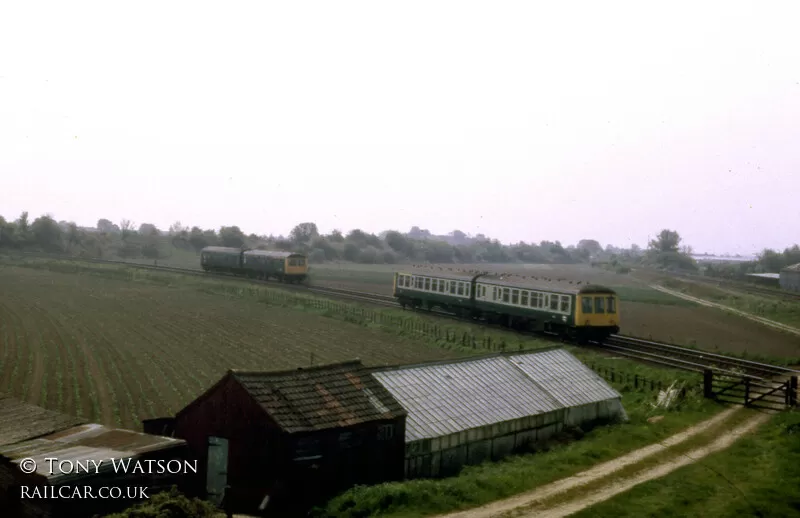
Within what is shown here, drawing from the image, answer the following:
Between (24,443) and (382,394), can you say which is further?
(382,394)

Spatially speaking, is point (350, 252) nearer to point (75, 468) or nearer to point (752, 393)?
point (752, 393)

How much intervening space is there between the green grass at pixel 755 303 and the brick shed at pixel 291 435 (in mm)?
39189

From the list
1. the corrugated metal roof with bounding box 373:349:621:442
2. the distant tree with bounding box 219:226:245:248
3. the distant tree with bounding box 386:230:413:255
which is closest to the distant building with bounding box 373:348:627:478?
the corrugated metal roof with bounding box 373:349:621:442

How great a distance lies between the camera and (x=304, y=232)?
145625mm

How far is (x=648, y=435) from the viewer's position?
19281 millimetres

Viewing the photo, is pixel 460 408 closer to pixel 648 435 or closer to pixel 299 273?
pixel 648 435

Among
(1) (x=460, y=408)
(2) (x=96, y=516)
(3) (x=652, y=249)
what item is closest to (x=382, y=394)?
(1) (x=460, y=408)

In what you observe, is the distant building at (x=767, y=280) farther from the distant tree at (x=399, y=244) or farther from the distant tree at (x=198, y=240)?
the distant tree at (x=198, y=240)

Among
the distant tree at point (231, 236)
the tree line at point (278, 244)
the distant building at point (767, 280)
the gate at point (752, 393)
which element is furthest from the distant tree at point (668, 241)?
the gate at point (752, 393)

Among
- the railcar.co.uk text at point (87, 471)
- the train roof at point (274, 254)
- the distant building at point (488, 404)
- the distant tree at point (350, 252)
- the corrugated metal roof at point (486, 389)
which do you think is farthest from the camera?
the distant tree at point (350, 252)

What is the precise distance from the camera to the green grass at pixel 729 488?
45.6 feet

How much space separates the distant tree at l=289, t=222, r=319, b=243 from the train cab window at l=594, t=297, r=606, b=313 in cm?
11379

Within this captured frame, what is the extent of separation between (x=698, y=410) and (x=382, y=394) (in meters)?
11.5

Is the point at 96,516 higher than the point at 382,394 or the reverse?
the reverse
